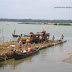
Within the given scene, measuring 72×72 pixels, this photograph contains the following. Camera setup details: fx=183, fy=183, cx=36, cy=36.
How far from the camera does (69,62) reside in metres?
19.7

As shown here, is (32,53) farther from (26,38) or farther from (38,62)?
(26,38)

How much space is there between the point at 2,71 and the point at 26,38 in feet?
37.8

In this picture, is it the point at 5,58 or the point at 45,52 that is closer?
the point at 5,58

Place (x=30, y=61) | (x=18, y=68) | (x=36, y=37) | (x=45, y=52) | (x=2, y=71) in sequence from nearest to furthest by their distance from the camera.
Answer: (x=2, y=71) → (x=18, y=68) → (x=30, y=61) → (x=45, y=52) → (x=36, y=37)

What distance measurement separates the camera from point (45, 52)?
2502 cm

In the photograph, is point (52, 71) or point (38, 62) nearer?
point (52, 71)

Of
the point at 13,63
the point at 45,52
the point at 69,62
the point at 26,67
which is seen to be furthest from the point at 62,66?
the point at 45,52

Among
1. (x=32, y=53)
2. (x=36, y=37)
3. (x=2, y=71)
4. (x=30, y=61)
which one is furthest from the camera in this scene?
(x=36, y=37)

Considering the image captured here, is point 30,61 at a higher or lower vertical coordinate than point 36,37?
lower

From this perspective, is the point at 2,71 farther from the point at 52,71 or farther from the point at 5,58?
the point at 52,71

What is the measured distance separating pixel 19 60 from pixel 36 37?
10.3m

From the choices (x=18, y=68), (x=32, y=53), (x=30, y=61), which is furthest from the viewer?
(x=32, y=53)

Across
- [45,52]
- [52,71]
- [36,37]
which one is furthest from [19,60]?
[36,37]

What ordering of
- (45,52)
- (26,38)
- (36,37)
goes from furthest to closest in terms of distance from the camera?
(36,37) → (26,38) → (45,52)
